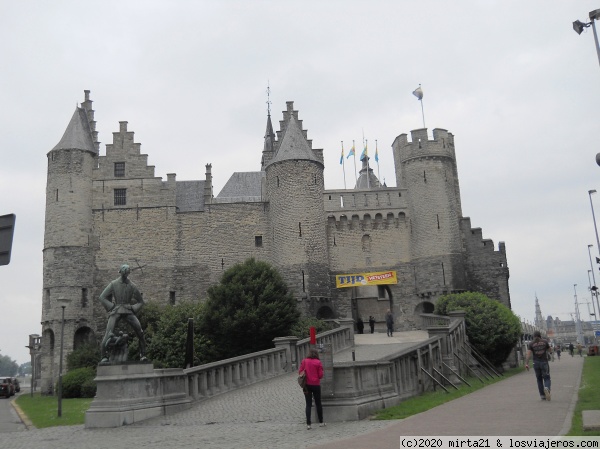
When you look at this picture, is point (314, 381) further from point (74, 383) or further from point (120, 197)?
point (120, 197)

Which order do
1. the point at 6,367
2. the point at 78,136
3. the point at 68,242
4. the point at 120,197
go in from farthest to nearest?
the point at 6,367 < the point at 120,197 < the point at 78,136 < the point at 68,242

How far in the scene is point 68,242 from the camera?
154 ft

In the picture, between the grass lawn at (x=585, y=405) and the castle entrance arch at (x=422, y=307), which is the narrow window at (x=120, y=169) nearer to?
the castle entrance arch at (x=422, y=307)

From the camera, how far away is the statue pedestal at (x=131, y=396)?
1489 cm

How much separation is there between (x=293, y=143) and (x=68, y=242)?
18621 millimetres

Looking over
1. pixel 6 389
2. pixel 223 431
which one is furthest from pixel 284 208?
pixel 223 431

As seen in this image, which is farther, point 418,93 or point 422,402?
point 418,93

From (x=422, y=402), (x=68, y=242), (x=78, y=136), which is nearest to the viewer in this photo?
(x=422, y=402)

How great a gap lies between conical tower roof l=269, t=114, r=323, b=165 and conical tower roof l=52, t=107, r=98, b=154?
48.1ft

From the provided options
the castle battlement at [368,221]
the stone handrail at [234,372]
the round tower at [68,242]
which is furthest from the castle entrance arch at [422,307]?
the stone handrail at [234,372]

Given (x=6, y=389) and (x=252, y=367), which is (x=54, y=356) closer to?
(x=6, y=389)

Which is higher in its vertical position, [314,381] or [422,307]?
[422,307]

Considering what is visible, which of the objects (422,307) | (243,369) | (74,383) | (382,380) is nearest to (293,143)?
(422,307)

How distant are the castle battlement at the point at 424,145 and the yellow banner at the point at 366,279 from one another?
31.5 ft
